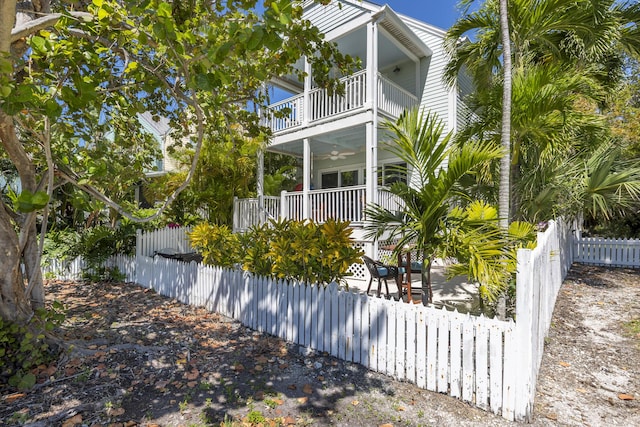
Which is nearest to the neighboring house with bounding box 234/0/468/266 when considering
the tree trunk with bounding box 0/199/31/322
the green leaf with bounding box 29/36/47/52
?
the tree trunk with bounding box 0/199/31/322

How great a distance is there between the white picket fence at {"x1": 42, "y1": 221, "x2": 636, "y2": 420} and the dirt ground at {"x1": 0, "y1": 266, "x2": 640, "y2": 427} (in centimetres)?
15

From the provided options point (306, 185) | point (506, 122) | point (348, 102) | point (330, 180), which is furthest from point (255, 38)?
point (330, 180)

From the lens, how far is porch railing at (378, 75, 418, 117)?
9.50m

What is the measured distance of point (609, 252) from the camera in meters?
10.7

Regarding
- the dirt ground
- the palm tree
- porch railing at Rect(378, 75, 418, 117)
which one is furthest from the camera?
porch railing at Rect(378, 75, 418, 117)

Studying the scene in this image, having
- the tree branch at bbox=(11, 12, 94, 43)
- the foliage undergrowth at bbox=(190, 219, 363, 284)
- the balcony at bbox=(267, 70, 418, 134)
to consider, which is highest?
the balcony at bbox=(267, 70, 418, 134)

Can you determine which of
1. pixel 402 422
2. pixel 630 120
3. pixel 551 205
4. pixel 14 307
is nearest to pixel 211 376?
pixel 402 422

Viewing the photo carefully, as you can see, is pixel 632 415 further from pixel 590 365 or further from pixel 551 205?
pixel 551 205

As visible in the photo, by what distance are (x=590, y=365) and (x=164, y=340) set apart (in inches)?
215

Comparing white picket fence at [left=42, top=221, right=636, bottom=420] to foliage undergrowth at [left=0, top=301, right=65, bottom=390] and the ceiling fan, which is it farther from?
the ceiling fan

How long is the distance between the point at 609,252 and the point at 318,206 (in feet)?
30.7

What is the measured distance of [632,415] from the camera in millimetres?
3041

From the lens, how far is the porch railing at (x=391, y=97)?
9.50 meters

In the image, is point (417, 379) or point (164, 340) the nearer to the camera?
point (417, 379)
